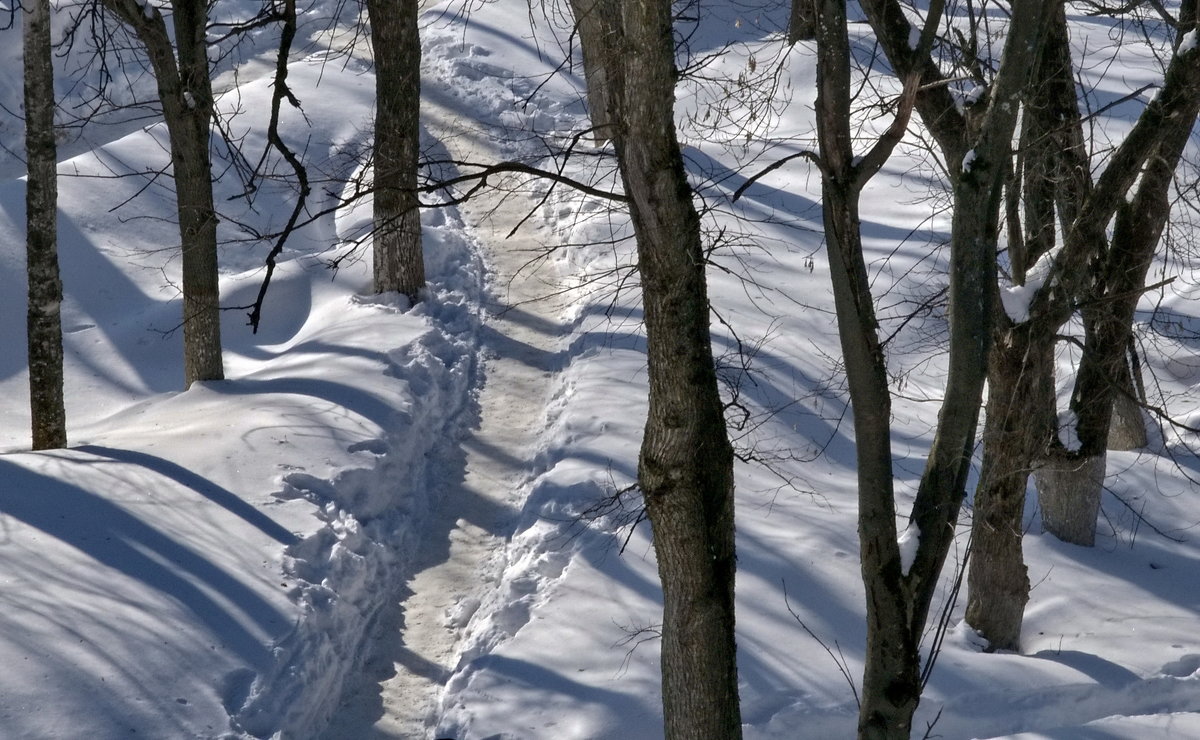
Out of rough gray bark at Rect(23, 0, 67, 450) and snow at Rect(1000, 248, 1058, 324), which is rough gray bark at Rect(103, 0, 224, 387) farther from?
Result: snow at Rect(1000, 248, 1058, 324)

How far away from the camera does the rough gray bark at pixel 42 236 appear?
785 cm

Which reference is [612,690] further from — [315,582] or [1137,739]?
[1137,739]

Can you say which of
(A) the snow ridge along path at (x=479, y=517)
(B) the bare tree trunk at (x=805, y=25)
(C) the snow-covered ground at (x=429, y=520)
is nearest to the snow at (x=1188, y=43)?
(C) the snow-covered ground at (x=429, y=520)

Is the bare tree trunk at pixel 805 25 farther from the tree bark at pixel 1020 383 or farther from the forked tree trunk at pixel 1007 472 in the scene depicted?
the forked tree trunk at pixel 1007 472

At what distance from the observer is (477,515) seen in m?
8.73

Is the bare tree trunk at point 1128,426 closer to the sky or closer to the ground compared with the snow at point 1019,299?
closer to the ground

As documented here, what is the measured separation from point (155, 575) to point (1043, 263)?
19.2 ft

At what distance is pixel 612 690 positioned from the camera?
6.22 meters

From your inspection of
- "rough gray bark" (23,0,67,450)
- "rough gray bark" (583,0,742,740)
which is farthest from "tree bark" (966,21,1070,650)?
"rough gray bark" (23,0,67,450)

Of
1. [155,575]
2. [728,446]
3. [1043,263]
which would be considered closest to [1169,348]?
[1043,263]

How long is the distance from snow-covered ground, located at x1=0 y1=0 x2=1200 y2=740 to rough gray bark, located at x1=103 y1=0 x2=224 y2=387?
2.02 feet

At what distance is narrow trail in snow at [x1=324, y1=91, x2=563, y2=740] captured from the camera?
21.5 ft

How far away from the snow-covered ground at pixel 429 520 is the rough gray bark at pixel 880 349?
0.51 metres

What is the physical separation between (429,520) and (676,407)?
15.8ft
